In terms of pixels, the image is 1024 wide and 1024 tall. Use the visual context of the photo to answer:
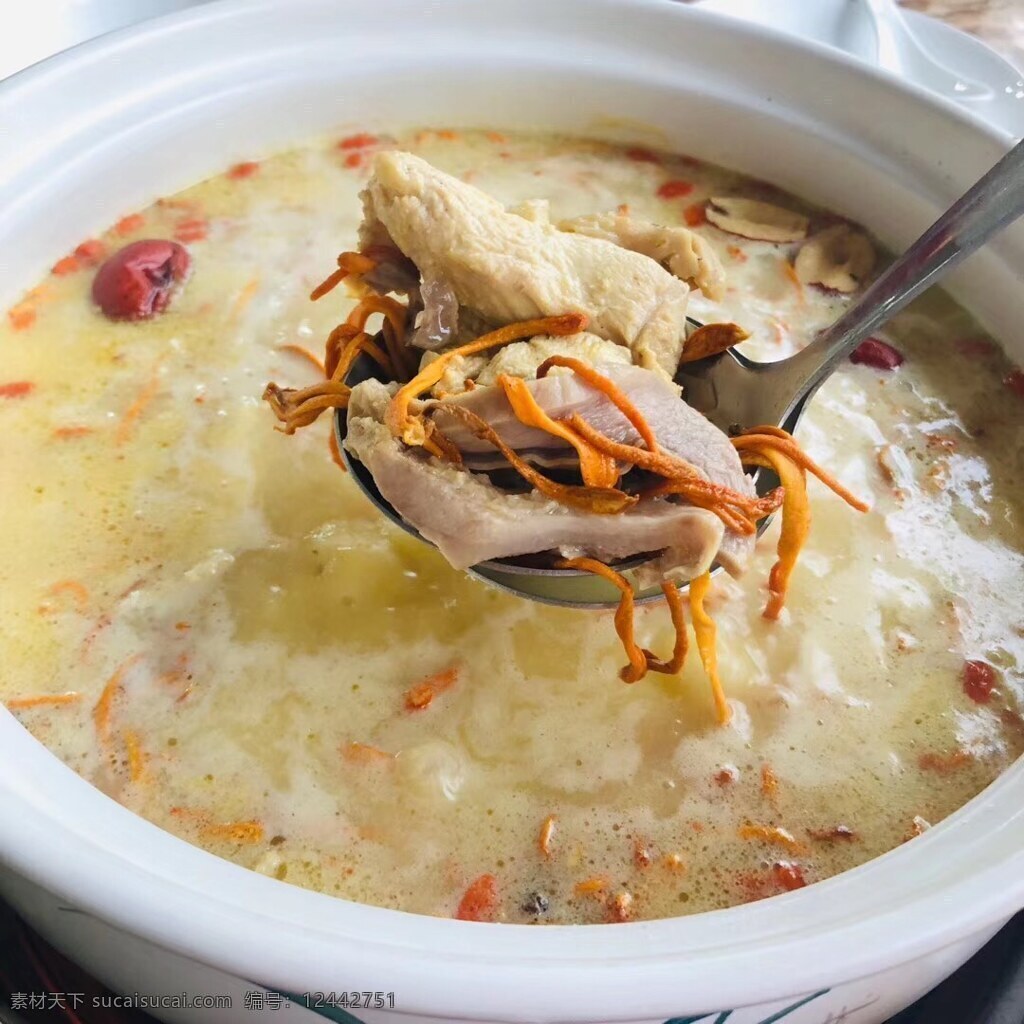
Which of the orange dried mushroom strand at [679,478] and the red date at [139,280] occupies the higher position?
the orange dried mushroom strand at [679,478]

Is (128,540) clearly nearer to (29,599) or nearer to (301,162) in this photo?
(29,599)

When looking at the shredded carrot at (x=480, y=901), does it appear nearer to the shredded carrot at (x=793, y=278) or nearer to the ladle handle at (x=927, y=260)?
the ladle handle at (x=927, y=260)

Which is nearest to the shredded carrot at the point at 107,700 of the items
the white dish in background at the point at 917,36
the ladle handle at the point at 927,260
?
the ladle handle at the point at 927,260

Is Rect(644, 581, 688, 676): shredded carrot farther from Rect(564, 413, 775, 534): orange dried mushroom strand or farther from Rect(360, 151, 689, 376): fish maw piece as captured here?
Rect(360, 151, 689, 376): fish maw piece

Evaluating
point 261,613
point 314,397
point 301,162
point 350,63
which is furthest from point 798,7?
point 261,613

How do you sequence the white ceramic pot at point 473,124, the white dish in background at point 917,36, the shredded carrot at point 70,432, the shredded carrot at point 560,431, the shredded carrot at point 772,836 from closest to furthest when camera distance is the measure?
the white ceramic pot at point 473,124 < the shredded carrot at point 560,431 < the shredded carrot at point 772,836 < the shredded carrot at point 70,432 < the white dish in background at point 917,36

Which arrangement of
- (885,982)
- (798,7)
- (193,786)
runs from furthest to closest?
1. (798,7)
2. (193,786)
3. (885,982)

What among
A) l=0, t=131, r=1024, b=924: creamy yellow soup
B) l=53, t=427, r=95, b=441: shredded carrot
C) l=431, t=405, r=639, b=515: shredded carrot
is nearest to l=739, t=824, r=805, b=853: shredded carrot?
l=0, t=131, r=1024, b=924: creamy yellow soup
